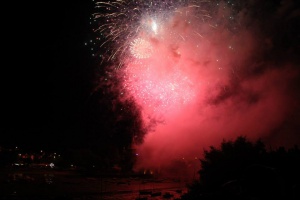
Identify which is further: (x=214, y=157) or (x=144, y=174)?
(x=144, y=174)

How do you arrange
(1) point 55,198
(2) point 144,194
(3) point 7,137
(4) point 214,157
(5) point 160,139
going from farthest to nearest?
(3) point 7,137
(5) point 160,139
(2) point 144,194
(1) point 55,198
(4) point 214,157

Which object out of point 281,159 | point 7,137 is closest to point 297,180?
point 281,159

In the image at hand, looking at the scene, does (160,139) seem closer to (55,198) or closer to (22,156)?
(55,198)

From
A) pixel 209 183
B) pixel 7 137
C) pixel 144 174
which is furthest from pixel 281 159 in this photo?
pixel 7 137

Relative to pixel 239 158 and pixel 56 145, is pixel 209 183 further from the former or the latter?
pixel 56 145

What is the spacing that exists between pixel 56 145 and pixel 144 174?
4557cm

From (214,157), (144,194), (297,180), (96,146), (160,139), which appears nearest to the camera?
(297,180)

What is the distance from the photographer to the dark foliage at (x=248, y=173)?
8773mm

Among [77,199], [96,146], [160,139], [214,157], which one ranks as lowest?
[77,199]

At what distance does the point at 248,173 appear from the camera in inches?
404

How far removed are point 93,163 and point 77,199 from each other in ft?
118

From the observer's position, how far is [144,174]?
1711 inches

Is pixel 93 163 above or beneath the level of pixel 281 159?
above

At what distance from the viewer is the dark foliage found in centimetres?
877
